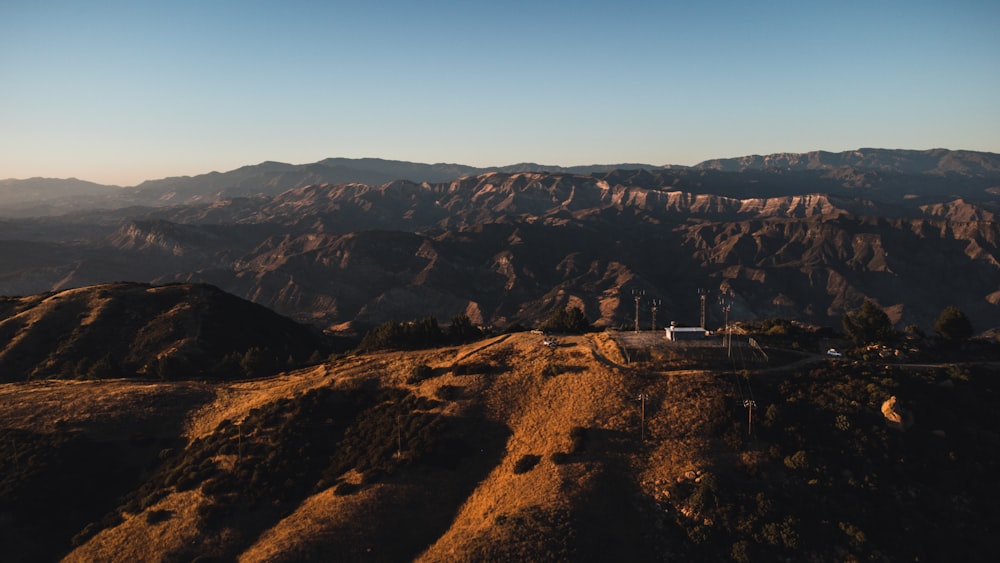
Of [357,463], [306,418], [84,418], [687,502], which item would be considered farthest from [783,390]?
[84,418]

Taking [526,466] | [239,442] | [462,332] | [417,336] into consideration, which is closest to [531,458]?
[526,466]

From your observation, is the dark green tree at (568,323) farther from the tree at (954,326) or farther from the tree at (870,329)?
Result: the tree at (954,326)

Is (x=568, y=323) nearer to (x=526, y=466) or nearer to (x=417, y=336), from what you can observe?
(x=417, y=336)

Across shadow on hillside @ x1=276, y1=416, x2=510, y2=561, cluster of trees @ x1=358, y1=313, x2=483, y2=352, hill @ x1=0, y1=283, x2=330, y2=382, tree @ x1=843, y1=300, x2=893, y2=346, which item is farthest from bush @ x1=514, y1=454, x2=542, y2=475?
tree @ x1=843, y1=300, x2=893, y2=346

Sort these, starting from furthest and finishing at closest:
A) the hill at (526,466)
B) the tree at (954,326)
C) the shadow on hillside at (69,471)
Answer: the tree at (954,326) < the shadow on hillside at (69,471) < the hill at (526,466)

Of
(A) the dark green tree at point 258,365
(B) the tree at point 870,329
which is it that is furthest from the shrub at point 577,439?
(B) the tree at point 870,329

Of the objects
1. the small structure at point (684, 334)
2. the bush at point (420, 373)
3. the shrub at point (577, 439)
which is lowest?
the shrub at point (577, 439)
